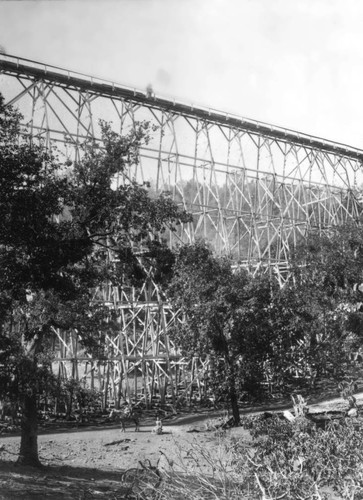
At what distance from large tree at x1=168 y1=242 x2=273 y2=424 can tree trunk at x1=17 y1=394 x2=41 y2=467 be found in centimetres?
722

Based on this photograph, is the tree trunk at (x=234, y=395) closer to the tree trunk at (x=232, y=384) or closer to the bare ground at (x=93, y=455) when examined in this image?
the tree trunk at (x=232, y=384)

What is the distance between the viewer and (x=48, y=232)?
38.3 feet

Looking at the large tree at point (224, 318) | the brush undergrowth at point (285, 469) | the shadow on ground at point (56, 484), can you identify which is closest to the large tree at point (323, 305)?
the large tree at point (224, 318)

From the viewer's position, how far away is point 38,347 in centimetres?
1472

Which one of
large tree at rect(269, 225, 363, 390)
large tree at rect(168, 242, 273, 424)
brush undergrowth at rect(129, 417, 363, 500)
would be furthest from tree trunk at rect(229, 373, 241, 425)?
brush undergrowth at rect(129, 417, 363, 500)

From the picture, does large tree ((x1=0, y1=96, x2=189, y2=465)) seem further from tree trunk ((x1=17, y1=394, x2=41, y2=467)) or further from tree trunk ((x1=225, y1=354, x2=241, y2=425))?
tree trunk ((x1=225, y1=354, x2=241, y2=425))

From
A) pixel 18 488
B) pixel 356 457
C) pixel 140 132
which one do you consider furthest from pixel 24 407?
pixel 356 457

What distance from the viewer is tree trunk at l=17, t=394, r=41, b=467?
1477 centimetres

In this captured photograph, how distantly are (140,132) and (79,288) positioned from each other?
11.4 feet

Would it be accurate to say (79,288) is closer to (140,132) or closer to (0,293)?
(0,293)

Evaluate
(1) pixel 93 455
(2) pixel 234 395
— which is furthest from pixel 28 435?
(2) pixel 234 395

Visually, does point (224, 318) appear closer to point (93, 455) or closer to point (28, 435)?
point (93, 455)

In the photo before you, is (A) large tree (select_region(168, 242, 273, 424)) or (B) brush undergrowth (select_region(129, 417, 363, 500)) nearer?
(B) brush undergrowth (select_region(129, 417, 363, 500))

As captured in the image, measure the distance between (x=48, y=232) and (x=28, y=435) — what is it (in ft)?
18.8
